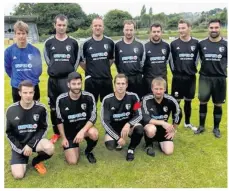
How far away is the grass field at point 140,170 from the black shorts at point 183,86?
949 mm

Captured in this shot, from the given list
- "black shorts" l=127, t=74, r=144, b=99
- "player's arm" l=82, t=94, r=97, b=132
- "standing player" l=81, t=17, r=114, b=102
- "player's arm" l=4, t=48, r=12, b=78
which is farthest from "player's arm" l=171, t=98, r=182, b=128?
"player's arm" l=4, t=48, r=12, b=78

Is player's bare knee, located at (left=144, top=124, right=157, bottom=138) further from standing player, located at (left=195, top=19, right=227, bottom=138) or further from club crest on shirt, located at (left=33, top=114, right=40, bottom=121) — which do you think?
club crest on shirt, located at (left=33, top=114, right=40, bottom=121)

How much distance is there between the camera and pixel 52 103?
5.52m

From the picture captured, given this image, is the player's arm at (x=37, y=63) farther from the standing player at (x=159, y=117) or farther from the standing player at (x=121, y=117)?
the standing player at (x=159, y=117)

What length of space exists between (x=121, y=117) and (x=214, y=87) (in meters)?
1.81

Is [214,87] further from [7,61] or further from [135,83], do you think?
[7,61]

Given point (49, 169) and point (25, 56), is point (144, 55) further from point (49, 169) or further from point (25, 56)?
point (49, 169)

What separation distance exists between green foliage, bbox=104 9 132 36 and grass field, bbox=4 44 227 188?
3468 cm

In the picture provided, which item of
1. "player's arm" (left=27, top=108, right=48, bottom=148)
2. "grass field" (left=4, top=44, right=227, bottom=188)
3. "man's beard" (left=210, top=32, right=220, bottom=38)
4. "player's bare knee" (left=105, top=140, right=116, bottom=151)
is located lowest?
"grass field" (left=4, top=44, right=227, bottom=188)

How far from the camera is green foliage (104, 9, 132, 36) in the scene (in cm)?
4116

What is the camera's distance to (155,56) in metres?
5.59

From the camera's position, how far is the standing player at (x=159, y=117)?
16.2ft

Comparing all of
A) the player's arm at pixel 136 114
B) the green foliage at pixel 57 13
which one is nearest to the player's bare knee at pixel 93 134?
the player's arm at pixel 136 114

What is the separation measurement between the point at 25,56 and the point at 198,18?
48354 mm
